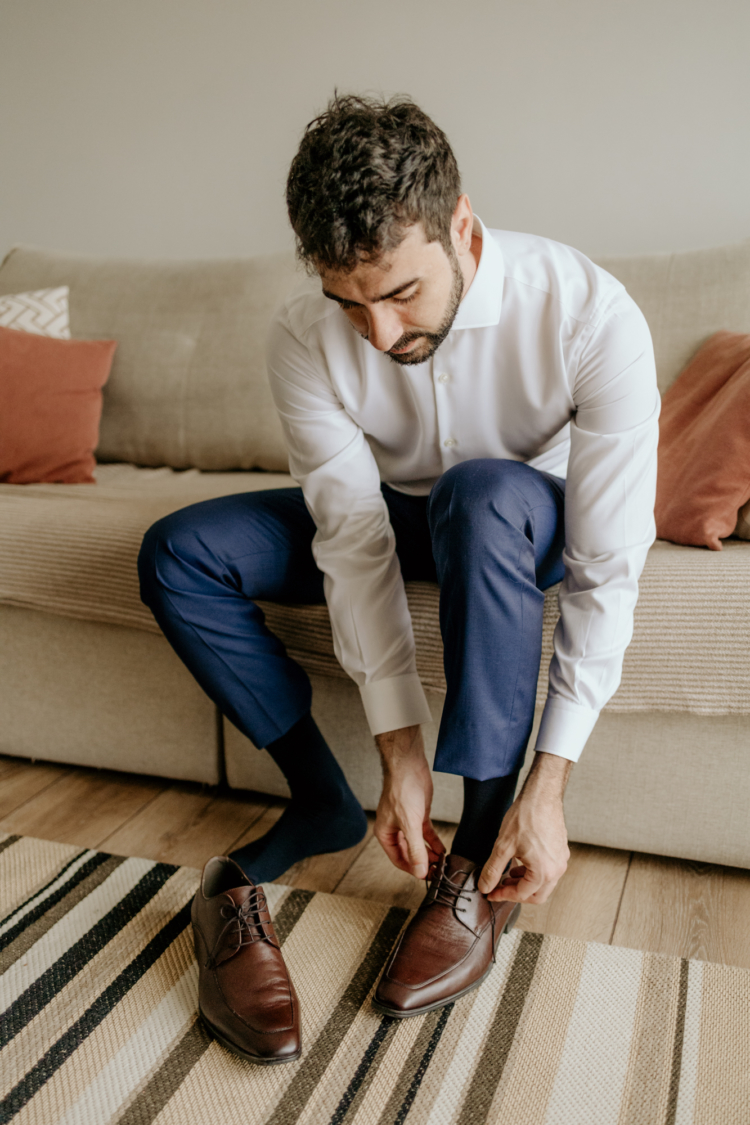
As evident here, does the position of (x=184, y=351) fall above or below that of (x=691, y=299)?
below

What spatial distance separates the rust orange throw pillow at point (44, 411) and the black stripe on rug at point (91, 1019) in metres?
1.00

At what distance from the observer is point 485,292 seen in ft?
3.10

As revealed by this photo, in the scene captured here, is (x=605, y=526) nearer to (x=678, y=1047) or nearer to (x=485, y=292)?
(x=485, y=292)

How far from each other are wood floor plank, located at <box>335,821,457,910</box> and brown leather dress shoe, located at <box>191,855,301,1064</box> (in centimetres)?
19

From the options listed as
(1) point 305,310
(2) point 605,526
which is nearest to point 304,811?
(2) point 605,526

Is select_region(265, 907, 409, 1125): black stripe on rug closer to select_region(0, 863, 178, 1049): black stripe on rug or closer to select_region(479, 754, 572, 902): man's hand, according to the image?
select_region(479, 754, 572, 902): man's hand

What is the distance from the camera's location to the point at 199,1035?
86 cm

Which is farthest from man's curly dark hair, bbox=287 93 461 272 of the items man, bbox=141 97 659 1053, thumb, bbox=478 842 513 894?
thumb, bbox=478 842 513 894

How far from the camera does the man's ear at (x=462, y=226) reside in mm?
873

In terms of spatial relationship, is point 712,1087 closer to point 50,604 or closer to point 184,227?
point 50,604

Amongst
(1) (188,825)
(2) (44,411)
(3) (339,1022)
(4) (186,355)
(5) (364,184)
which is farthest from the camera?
(4) (186,355)

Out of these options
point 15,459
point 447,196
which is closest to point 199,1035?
point 447,196

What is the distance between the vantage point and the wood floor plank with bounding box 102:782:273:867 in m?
1.19

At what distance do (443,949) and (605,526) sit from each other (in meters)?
0.50
